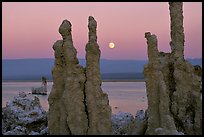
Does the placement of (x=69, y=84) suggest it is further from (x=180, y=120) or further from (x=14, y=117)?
(x=14, y=117)

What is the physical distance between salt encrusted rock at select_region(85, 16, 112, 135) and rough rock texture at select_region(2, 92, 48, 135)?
8647mm

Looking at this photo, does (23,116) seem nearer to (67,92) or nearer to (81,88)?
(67,92)

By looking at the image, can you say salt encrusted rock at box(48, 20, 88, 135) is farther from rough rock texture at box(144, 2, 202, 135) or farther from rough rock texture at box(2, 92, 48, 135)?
rough rock texture at box(2, 92, 48, 135)

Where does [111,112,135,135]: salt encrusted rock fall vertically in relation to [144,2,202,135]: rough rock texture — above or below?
below

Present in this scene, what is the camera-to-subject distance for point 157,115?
1967 centimetres

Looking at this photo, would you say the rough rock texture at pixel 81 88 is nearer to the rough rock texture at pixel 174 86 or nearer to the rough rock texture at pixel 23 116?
the rough rock texture at pixel 174 86

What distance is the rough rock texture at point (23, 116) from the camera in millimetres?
26969

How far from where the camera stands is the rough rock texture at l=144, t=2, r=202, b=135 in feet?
63.8

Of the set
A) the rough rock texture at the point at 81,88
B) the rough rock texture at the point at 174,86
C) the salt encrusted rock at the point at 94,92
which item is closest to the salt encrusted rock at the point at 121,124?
the rough rock texture at the point at 174,86

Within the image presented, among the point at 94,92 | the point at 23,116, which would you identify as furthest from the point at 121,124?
the point at 94,92

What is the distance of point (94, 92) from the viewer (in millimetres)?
18156

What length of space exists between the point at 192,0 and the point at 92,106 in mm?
7038

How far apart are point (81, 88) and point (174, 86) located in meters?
5.37

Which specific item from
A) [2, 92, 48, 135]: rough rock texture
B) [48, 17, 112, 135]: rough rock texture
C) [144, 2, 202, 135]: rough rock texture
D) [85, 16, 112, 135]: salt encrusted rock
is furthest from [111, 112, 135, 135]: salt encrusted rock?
[48, 17, 112, 135]: rough rock texture
